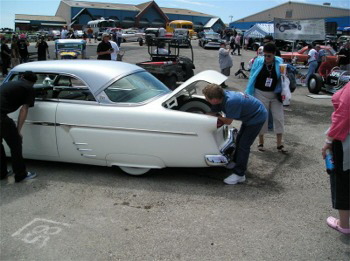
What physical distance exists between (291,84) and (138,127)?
270 centimetres

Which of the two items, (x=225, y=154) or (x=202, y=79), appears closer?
(x=225, y=154)

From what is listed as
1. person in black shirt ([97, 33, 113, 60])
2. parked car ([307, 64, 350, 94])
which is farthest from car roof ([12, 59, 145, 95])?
parked car ([307, 64, 350, 94])

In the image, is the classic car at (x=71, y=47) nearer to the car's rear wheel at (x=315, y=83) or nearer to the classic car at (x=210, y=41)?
the car's rear wheel at (x=315, y=83)

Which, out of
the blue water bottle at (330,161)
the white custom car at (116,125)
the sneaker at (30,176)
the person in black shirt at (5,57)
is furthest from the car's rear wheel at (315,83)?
the person in black shirt at (5,57)

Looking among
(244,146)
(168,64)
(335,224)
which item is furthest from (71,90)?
(168,64)

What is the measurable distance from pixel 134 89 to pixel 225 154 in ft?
5.05

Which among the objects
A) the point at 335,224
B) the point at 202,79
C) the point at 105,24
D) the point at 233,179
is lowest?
the point at 335,224

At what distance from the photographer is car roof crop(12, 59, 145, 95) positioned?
4348 millimetres

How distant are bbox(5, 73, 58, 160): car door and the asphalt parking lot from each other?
30 cm

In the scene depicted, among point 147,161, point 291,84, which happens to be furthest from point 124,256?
point 291,84

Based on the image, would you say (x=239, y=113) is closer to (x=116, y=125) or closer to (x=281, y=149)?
(x=116, y=125)

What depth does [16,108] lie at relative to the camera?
4.15m

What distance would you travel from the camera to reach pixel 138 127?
13.2ft

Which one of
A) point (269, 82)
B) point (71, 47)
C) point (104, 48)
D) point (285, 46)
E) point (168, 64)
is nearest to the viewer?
point (269, 82)
